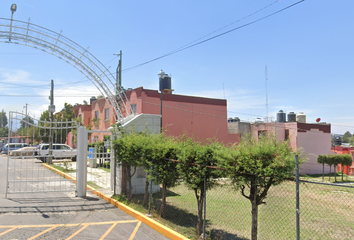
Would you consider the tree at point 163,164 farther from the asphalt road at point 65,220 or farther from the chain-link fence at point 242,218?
the asphalt road at point 65,220

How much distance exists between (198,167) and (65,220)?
414cm

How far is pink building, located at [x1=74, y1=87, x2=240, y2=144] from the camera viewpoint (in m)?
26.2

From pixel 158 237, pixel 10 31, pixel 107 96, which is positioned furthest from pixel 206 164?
pixel 10 31

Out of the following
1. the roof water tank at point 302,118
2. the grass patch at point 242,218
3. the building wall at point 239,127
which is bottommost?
the grass patch at point 242,218

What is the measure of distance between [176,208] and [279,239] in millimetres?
3129

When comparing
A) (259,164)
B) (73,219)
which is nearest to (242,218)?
(259,164)

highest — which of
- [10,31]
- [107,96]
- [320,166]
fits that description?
[10,31]

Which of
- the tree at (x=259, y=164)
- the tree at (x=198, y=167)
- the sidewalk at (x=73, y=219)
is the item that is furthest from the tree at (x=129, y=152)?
the tree at (x=259, y=164)

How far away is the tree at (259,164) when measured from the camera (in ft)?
15.2

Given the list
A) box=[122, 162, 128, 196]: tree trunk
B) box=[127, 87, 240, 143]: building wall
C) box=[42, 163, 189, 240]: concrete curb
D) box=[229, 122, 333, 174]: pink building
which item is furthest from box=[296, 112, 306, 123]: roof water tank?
box=[42, 163, 189, 240]: concrete curb

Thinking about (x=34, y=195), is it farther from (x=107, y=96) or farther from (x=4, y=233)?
(x=107, y=96)

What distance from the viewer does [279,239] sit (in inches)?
252

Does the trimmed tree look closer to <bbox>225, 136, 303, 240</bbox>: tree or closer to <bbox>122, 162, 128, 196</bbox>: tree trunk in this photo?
<bbox>225, 136, 303, 240</bbox>: tree

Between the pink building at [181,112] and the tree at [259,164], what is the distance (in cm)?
1954
